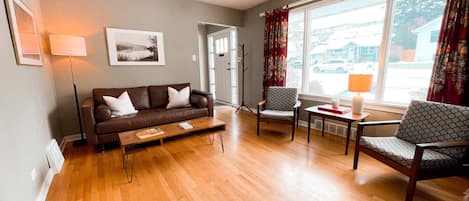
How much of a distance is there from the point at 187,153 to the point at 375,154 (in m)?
2.08

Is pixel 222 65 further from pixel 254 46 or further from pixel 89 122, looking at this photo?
pixel 89 122

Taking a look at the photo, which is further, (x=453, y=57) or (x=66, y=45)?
(x=66, y=45)

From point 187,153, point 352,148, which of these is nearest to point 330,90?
point 352,148

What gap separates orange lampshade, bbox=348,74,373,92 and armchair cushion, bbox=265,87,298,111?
1.00 m

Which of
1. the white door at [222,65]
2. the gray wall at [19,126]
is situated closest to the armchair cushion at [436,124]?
the gray wall at [19,126]

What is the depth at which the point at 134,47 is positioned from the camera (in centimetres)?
345

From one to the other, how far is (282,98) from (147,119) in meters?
2.17

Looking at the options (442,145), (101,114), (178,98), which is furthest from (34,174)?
(442,145)

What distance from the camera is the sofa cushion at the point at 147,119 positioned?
8.50 ft

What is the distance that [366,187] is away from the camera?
183cm

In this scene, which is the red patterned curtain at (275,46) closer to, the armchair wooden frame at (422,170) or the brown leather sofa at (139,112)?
the brown leather sofa at (139,112)

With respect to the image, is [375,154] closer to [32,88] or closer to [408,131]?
[408,131]

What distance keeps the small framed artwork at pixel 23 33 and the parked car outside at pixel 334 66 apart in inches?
147

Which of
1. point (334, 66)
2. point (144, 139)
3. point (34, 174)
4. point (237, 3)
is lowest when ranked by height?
point (34, 174)
